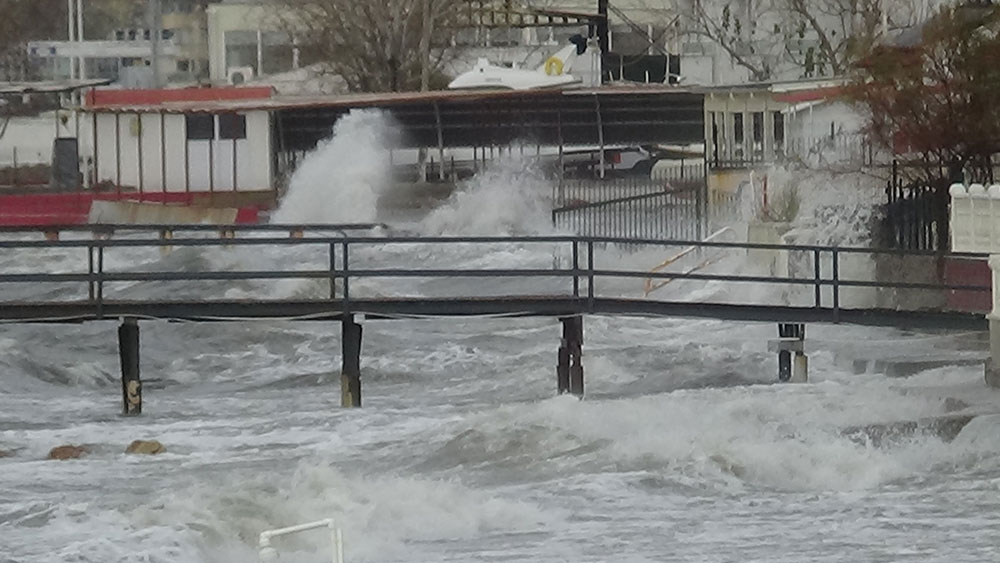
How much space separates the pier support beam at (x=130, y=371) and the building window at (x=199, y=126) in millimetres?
33812

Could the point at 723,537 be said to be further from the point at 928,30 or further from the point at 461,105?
the point at 461,105

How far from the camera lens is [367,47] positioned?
260ft

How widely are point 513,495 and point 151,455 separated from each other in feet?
16.2

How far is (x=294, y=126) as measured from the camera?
63688 mm

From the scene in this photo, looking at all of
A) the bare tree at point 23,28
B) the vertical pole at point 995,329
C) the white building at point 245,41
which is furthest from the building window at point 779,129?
the bare tree at point 23,28

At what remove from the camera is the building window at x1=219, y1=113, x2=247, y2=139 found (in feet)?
205

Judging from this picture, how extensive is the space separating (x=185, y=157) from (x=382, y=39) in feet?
51.1

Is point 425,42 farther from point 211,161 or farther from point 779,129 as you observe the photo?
point 779,129

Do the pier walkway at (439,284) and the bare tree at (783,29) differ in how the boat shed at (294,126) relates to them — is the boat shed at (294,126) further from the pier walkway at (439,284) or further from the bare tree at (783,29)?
the bare tree at (783,29)

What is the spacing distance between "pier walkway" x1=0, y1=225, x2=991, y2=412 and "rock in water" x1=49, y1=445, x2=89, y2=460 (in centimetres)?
277

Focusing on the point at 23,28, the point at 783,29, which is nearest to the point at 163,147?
the point at 783,29

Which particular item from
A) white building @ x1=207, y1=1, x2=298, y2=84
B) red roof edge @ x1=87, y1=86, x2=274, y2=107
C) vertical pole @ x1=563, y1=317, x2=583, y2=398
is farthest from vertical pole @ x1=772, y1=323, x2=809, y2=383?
white building @ x1=207, y1=1, x2=298, y2=84

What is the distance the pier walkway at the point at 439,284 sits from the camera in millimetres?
27641

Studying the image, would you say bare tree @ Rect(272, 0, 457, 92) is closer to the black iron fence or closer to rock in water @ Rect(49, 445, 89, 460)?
the black iron fence
